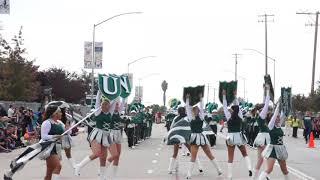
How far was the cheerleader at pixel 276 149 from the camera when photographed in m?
12.8

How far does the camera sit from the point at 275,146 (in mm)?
12891

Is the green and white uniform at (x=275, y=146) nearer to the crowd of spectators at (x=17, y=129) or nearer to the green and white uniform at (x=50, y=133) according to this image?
the green and white uniform at (x=50, y=133)

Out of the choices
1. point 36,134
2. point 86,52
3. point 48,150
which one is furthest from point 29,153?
point 86,52

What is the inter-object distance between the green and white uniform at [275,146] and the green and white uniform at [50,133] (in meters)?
4.13

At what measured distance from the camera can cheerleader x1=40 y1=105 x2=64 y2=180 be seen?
11.4 m

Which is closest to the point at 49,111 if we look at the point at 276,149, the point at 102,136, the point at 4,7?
the point at 102,136

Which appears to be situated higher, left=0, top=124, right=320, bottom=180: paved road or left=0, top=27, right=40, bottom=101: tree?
left=0, top=27, right=40, bottom=101: tree

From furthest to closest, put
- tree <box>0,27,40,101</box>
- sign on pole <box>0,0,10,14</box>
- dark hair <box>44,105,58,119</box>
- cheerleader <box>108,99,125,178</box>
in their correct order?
1. tree <box>0,27,40,101</box>
2. sign on pole <box>0,0,10,14</box>
3. cheerleader <box>108,99,125,178</box>
4. dark hair <box>44,105,58,119</box>

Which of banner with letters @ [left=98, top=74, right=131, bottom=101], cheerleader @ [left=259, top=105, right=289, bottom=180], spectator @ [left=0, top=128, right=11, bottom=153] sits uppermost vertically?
banner with letters @ [left=98, top=74, right=131, bottom=101]

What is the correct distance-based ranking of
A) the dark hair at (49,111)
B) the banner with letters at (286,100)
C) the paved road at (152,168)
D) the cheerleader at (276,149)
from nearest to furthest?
1. the dark hair at (49,111)
2. the cheerleader at (276,149)
3. the banner with letters at (286,100)
4. the paved road at (152,168)

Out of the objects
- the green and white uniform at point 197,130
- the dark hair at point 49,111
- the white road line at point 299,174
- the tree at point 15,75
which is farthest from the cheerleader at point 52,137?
the tree at point 15,75

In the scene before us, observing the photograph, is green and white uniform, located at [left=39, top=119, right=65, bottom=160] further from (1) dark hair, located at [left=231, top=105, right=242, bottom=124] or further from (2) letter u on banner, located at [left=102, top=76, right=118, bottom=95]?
(1) dark hair, located at [left=231, top=105, right=242, bottom=124]

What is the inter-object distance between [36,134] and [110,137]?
15223mm

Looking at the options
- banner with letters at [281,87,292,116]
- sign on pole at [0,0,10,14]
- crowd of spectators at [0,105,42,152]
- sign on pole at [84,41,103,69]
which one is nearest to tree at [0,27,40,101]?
sign on pole at [84,41,103,69]
